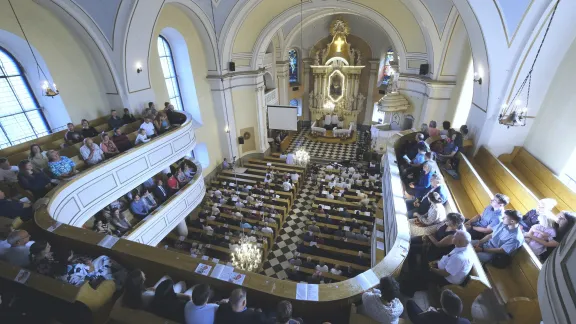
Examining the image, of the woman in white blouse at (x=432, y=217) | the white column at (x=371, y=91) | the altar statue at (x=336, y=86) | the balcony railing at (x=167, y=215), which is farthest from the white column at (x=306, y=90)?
the woman in white blouse at (x=432, y=217)

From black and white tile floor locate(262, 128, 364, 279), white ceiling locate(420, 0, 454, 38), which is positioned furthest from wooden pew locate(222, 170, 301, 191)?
white ceiling locate(420, 0, 454, 38)

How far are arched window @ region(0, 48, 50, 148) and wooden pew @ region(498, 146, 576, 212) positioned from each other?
10301 millimetres

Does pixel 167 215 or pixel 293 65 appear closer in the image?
pixel 167 215

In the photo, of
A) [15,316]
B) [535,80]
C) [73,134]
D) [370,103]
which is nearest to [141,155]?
[73,134]

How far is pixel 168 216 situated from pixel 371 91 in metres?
14.3

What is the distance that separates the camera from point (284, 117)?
10.9 meters

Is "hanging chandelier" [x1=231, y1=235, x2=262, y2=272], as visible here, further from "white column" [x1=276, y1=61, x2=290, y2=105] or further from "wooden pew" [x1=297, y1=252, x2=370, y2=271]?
"white column" [x1=276, y1=61, x2=290, y2=105]

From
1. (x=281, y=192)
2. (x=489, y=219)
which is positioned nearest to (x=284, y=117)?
(x=281, y=192)

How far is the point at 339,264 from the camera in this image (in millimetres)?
6344

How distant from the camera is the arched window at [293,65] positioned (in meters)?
16.4

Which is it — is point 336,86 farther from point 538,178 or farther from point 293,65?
point 538,178

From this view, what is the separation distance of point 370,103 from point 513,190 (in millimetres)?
12958

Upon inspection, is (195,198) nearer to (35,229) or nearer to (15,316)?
(35,229)

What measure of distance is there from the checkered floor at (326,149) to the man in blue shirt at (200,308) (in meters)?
11.3
